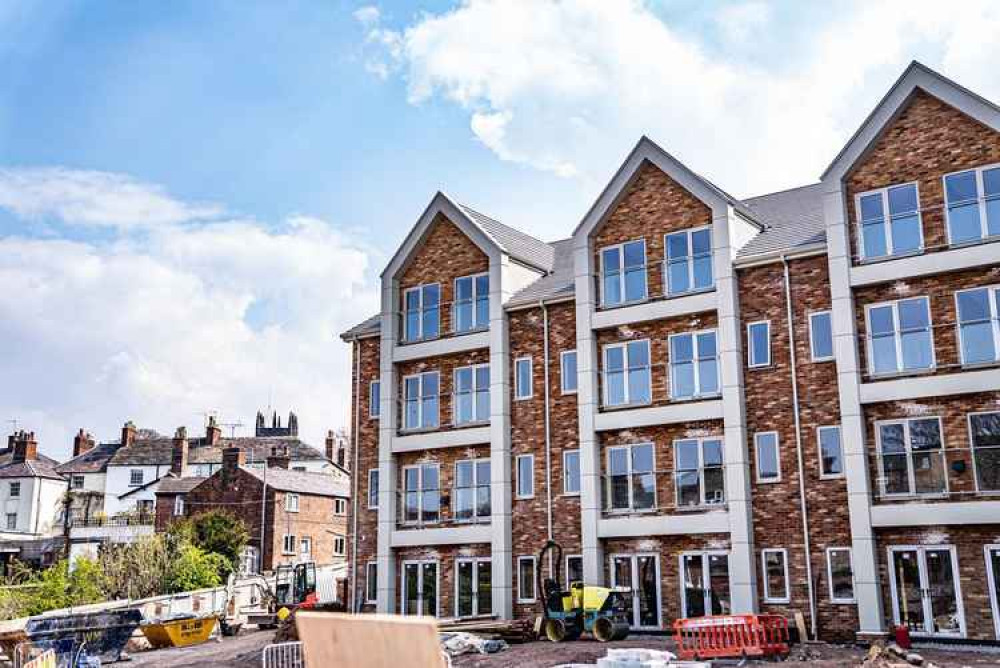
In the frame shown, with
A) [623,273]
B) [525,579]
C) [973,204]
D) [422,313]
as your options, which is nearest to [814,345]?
[973,204]

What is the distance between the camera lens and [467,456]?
96.1 feet

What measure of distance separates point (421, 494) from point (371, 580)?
3217 mm

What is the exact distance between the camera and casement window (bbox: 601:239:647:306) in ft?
88.5

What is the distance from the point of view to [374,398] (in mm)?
Result: 32000

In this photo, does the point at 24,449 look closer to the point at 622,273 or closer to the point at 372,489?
the point at 372,489

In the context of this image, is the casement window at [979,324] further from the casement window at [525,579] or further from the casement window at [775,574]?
the casement window at [525,579]

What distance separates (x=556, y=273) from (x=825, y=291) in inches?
374

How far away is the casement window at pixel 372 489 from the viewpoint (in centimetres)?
3103

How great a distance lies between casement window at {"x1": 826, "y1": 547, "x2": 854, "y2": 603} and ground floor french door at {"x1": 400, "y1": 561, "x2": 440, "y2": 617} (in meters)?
11.5

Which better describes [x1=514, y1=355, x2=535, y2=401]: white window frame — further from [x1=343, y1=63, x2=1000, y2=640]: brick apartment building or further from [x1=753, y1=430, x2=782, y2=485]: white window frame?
[x1=753, y1=430, x2=782, y2=485]: white window frame

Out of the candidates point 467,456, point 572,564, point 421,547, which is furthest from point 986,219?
point 421,547

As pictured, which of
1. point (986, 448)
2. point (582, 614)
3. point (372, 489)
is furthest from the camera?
point (372, 489)

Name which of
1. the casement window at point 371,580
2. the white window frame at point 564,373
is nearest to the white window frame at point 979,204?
the white window frame at point 564,373

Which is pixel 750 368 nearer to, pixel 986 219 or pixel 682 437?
pixel 682 437
